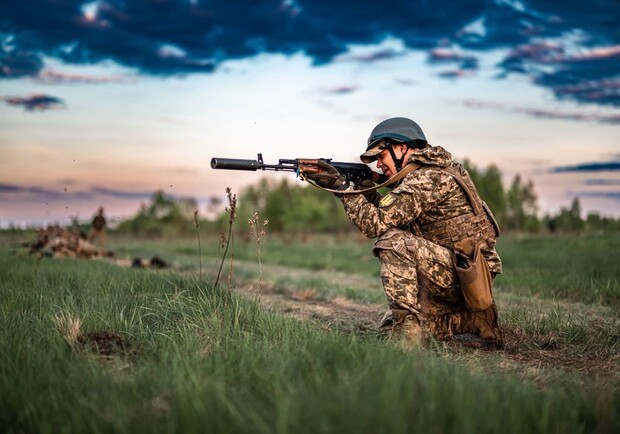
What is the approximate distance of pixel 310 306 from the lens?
730 cm

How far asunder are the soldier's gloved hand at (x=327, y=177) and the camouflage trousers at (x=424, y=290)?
27.9 inches

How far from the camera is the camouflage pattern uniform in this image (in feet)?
15.7

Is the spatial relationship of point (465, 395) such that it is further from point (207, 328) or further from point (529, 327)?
point (529, 327)

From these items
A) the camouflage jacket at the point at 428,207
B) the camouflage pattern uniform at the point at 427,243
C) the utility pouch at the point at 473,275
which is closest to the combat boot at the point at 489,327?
the camouflage pattern uniform at the point at 427,243

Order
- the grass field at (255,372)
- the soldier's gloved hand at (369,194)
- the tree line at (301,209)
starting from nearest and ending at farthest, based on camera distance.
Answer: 1. the grass field at (255,372)
2. the soldier's gloved hand at (369,194)
3. the tree line at (301,209)

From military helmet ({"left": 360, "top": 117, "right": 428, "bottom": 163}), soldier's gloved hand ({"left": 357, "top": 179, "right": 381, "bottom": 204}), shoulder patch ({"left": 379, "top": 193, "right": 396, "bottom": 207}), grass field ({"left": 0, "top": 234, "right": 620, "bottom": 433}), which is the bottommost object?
grass field ({"left": 0, "top": 234, "right": 620, "bottom": 433})

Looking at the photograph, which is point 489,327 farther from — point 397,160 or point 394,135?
point 394,135

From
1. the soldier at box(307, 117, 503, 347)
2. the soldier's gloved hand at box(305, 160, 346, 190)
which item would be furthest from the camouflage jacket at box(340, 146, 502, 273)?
the soldier's gloved hand at box(305, 160, 346, 190)

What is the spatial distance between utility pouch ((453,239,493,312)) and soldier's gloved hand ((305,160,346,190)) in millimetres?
1249

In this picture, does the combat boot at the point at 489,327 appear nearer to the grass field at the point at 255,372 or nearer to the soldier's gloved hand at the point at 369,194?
the grass field at the point at 255,372

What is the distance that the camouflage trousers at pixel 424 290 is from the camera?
477cm

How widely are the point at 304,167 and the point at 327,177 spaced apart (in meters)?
0.24

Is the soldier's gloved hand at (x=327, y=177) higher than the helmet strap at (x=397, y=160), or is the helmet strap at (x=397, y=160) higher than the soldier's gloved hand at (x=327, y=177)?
the helmet strap at (x=397, y=160)

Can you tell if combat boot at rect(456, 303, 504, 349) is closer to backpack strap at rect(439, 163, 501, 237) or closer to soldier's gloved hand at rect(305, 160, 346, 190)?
backpack strap at rect(439, 163, 501, 237)
